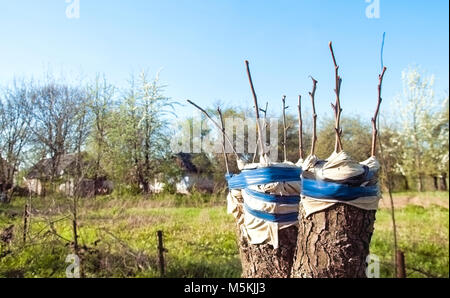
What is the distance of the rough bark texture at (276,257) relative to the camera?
3.43 ft

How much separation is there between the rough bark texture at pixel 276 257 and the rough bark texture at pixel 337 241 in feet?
0.48

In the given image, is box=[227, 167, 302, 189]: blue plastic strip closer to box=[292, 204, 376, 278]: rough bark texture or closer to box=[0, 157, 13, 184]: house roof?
box=[292, 204, 376, 278]: rough bark texture

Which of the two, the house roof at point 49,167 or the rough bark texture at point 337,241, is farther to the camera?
the house roof at point 49,167

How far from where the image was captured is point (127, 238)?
170 centimetres

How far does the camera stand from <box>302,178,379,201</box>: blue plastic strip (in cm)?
81

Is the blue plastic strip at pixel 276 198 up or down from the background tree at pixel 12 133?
→ down

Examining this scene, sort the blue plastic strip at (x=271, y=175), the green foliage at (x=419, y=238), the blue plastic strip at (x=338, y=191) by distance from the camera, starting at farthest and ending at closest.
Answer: the green foliage at (x=419, y=238)
the blue plastic strip at (x=271, y=175)
the blue plastic strip at (x=338, y=191)

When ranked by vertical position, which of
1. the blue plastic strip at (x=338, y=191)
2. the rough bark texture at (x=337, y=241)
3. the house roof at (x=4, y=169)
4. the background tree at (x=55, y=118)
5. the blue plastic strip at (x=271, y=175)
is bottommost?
the rough bark texture at (x=337, y=241)

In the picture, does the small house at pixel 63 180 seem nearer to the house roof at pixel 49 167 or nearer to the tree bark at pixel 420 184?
the house roof at pixel 49 167

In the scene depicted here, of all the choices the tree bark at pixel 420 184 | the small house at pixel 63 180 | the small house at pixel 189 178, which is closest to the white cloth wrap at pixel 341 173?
the small house at pixel 189 178

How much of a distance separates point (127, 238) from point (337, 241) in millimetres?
1166

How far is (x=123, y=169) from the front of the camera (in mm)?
1423

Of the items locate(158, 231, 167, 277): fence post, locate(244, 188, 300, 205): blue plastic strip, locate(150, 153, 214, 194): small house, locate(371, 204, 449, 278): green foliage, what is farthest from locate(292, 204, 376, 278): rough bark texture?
locate(371, 204, 449, 278): green foliage

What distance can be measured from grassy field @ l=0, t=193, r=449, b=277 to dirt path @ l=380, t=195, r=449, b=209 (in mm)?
414
